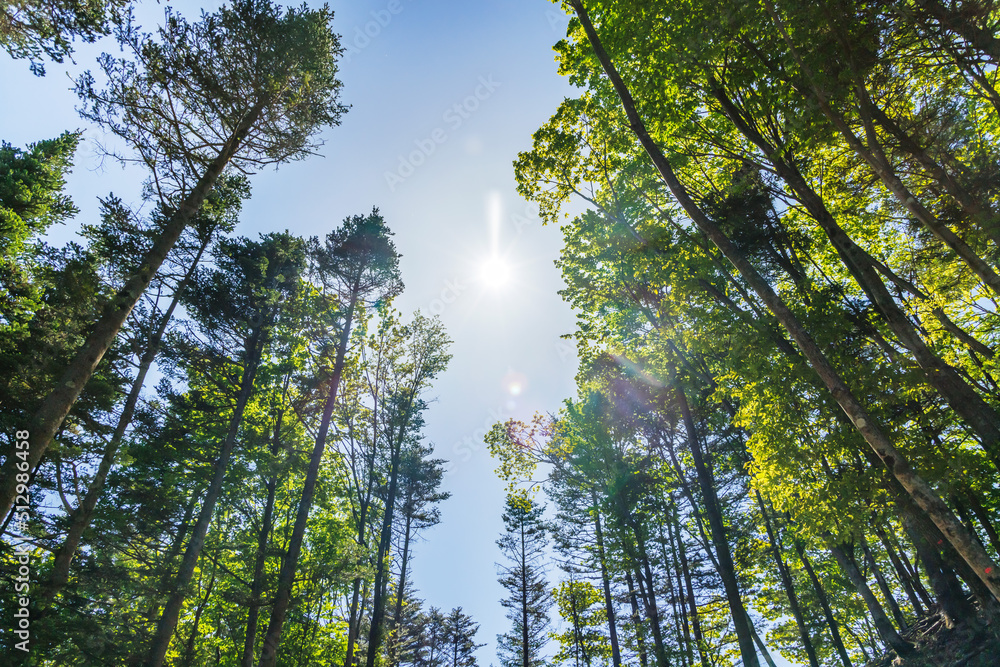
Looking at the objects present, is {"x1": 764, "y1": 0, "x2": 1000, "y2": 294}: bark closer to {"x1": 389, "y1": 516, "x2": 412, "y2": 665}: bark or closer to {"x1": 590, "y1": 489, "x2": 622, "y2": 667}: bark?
{"x1": 590, "y1": 489, "x2": 622, "y2": 667}: bark

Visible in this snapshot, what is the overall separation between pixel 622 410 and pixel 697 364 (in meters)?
3.48

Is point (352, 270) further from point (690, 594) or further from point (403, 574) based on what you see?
point (690, 594)

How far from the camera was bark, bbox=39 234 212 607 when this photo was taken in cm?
794

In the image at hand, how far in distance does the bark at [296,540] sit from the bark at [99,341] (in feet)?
16.9

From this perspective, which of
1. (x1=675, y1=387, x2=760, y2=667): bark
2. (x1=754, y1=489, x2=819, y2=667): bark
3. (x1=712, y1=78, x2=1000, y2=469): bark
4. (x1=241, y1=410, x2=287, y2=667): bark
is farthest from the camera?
(x1=754, y1=489, x2=819, y2=667): bark

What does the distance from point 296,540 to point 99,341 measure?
18.9ft

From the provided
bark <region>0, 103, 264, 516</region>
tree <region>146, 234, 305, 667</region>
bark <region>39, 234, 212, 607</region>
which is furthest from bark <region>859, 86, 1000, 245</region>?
bark <region>39, 234, 212, 607</region>

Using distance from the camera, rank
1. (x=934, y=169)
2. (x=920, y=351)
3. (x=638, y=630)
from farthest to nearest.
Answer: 1. (x=638, y=630)
2. (x=934, y=169)
3. (x=920, y=351)

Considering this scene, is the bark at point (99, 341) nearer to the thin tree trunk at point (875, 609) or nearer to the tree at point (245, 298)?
the tree at point (245, 298)

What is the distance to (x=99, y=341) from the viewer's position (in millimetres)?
5824

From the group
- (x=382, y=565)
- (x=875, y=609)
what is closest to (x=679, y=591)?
(x=875, y=609)

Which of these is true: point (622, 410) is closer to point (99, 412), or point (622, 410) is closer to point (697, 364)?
point (697, 364)

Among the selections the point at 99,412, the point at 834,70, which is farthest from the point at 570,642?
the point at 834,70

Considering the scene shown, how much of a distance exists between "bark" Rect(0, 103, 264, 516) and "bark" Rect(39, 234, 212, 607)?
4.24 meters
